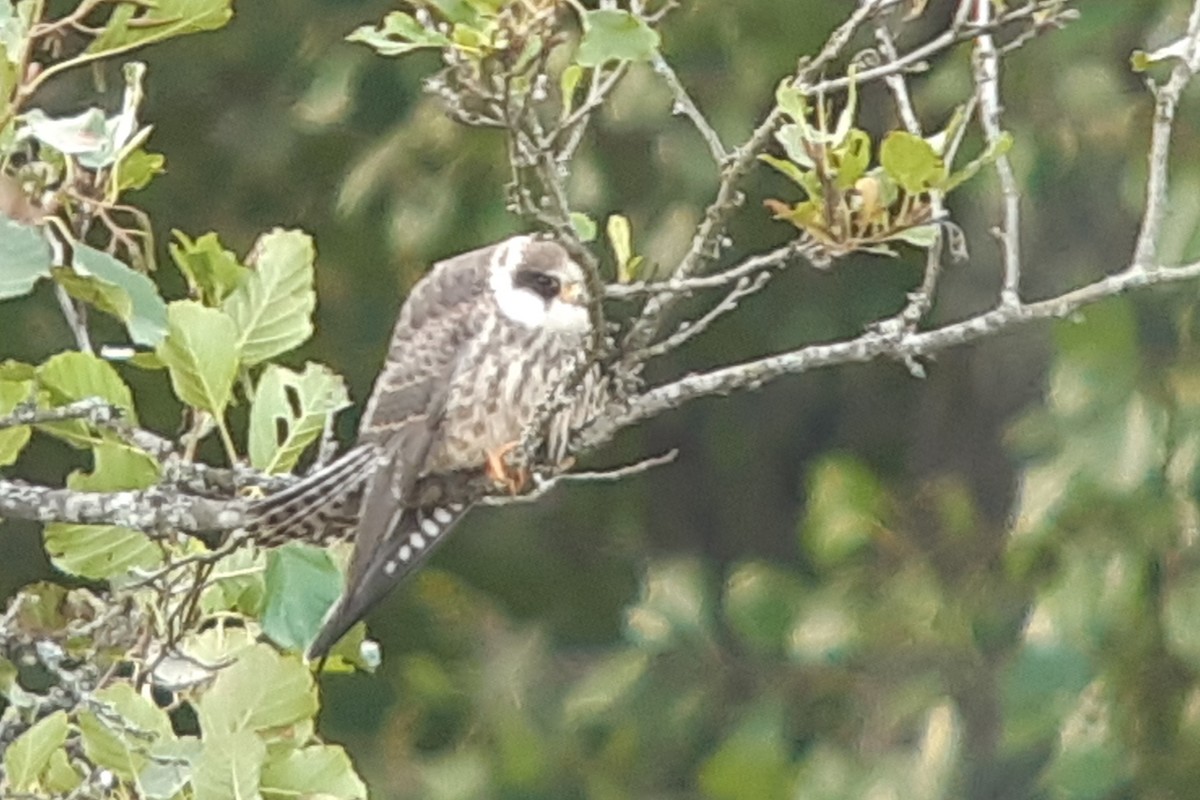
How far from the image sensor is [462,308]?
2.31m

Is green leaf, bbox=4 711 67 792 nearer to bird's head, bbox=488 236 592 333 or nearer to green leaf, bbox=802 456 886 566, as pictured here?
bird's head, bbox=488 236 592 333

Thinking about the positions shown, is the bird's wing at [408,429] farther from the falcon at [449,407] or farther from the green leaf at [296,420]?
the green leaf at [296,420]

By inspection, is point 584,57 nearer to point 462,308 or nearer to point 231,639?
point 231,639

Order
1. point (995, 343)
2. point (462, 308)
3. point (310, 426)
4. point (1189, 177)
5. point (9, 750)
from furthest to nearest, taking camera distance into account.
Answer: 1. point (995, 343)
2. point (1189, 177)
3. point (462, 308)
4. point (310, 426)
5. point (9, 750)

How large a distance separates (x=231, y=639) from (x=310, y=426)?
0.16 metres

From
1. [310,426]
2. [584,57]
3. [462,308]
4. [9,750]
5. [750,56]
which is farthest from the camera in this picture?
[750,56]

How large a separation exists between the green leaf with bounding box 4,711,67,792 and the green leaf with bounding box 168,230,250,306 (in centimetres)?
32

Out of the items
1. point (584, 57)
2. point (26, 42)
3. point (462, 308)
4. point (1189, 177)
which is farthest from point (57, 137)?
point (1189, 177)

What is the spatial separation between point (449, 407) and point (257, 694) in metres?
Answer: 0.85

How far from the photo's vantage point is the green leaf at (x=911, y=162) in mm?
1316

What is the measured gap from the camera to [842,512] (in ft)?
9.86

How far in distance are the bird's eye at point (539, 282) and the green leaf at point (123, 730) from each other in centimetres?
91

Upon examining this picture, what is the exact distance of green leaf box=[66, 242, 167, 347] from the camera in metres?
1.31

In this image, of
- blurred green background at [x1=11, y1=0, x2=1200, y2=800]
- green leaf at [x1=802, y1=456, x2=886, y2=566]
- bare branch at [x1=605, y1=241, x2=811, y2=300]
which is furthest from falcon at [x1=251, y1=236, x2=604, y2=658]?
green leaf at [x1=802, y1=456, x2=886, y2=566]
